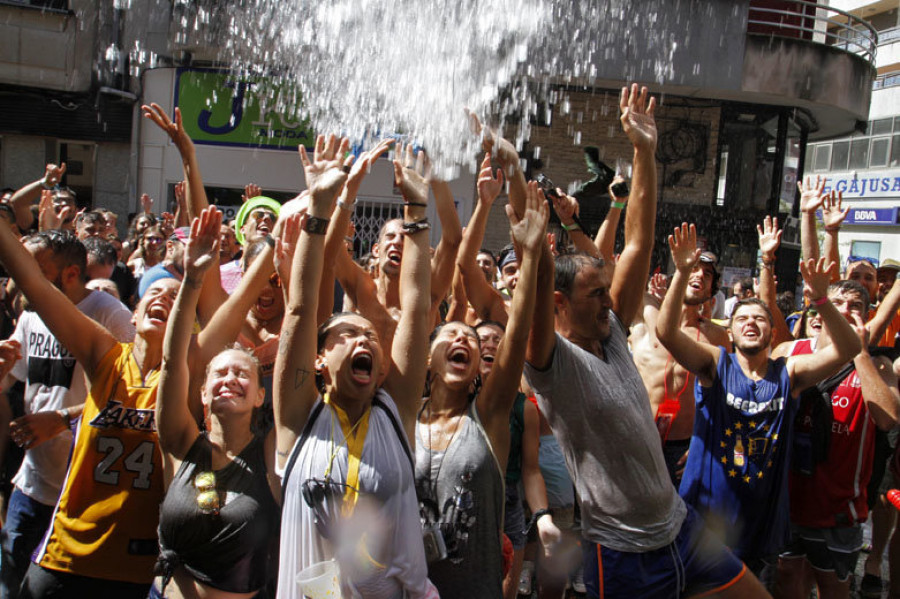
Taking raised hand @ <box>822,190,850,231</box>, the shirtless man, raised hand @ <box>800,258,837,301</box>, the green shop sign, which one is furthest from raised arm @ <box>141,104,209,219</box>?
the green shop sign

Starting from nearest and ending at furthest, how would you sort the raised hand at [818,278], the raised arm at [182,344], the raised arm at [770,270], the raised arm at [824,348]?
the raised arm at [182,344], the raised arm at [824,348], the raised hand at [818,278], the raised arm at [770,270]

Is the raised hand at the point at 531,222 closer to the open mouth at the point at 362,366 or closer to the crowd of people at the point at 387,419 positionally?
the crowd of people at the point at 387,419

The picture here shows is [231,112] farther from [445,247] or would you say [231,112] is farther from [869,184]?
[869,184]

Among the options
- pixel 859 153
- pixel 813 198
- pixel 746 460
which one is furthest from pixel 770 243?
pixel 859 153

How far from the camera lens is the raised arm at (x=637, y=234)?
10.7 feet

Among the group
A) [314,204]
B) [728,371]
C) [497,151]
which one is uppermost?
[497,151]

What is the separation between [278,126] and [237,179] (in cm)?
117

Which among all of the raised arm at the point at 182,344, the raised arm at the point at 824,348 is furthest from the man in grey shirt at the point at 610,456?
the raised arm at the point at 824,348

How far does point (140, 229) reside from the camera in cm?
780

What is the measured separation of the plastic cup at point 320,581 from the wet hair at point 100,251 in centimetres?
365

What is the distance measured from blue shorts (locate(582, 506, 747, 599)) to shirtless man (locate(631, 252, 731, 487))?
175 cm

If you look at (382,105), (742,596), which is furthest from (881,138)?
(742,596)

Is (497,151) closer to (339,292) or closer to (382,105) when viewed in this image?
(339,292)

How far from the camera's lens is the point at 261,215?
522cm
